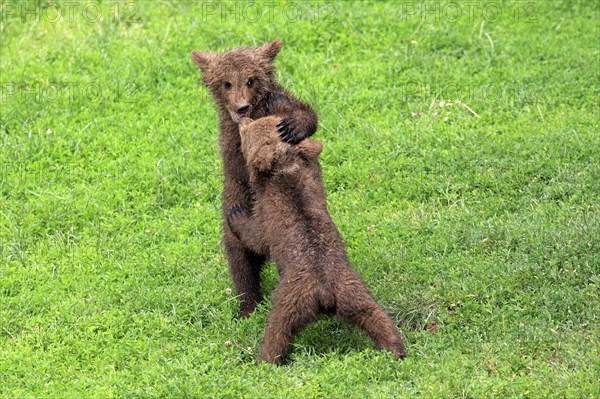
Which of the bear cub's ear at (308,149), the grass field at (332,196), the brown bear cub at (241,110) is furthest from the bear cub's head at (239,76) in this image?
the grass field at (332,196)

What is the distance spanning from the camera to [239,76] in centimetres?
855

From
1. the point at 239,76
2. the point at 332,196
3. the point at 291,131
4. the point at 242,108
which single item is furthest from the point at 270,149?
the point at 332,196

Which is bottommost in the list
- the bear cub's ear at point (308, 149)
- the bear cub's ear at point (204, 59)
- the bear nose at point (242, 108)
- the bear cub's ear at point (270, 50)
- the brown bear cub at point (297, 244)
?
the brown bear cub at point (297, 244)

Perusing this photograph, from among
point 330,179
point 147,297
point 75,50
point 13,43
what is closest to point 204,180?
point 330,179

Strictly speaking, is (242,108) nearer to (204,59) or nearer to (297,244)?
(204,59)

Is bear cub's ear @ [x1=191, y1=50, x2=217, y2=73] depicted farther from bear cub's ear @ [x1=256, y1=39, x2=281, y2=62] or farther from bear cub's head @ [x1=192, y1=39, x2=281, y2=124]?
bear cub's ear @ [x1=256, y1=39, x2=281, y2=62]

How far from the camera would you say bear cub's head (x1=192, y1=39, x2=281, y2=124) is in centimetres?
848

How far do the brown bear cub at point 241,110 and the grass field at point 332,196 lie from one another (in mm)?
240

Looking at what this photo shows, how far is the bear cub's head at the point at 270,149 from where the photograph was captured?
25.7 ft

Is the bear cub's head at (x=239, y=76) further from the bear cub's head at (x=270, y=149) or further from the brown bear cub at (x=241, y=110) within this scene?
the bear cub's head at (x=270, y=149)

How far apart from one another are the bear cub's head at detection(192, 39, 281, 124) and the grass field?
1.46 meters

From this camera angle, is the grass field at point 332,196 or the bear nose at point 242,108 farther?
the bear nose at point 242,108

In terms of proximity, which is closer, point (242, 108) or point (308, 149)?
point (308, 149)

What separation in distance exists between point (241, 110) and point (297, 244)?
4.30 feet
